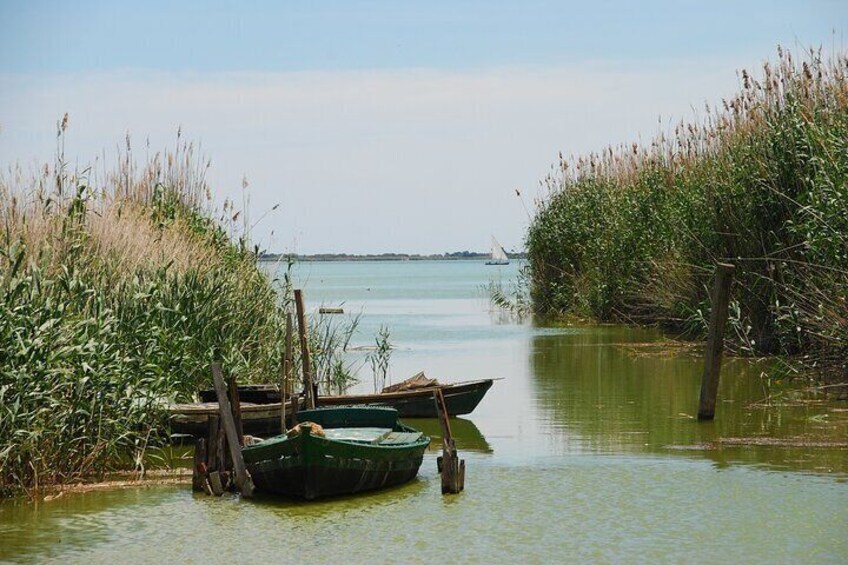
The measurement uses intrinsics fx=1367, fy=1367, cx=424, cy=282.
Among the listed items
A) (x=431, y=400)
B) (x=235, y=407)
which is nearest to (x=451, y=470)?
(x=235, y=407)

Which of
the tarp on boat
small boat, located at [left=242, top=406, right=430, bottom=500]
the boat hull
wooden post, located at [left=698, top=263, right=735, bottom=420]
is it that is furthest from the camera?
the tarp on boat

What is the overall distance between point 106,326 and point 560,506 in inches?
190

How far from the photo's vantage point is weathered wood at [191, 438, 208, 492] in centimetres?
1326

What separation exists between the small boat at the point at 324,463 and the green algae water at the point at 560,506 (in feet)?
0.53

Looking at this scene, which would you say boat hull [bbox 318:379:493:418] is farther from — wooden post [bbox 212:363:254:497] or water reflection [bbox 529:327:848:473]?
wooden post [bbox 212:363:254:497]

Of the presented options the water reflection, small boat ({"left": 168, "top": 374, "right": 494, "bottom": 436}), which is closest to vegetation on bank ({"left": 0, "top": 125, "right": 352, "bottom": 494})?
small boat ({"left": 168, "top": 374, "right": 494, "bottom": 436})

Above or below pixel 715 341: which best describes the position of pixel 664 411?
below

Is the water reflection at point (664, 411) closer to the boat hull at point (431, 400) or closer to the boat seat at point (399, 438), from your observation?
the boat hull at point (431, 400)

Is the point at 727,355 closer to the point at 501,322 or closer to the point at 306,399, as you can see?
the point at 306,399

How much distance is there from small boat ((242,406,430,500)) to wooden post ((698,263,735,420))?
16.9ft

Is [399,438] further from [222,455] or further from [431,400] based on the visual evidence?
[431,400]

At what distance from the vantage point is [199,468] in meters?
13.3

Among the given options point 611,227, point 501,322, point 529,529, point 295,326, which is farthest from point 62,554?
point 501,322

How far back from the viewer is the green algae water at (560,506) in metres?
11.1
